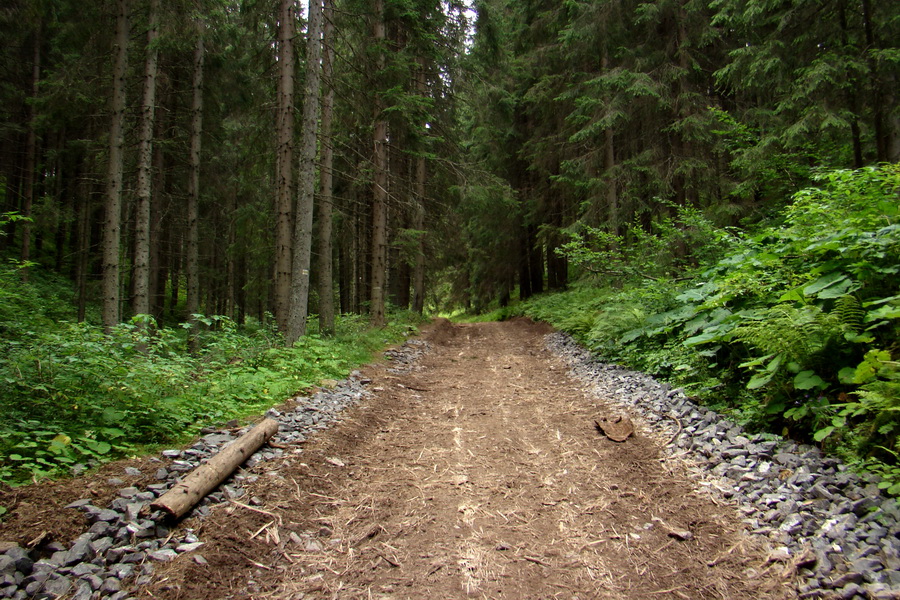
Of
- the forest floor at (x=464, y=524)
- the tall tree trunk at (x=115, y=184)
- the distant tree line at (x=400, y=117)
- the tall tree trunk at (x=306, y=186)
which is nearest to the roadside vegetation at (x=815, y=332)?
the forest floor at (x=464, y=524)

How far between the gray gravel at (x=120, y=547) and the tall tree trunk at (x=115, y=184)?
7237 mm

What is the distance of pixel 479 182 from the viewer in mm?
14711

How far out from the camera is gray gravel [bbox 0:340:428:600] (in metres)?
2.23

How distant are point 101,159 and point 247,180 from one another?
4948 millimetres

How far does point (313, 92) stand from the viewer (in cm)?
898

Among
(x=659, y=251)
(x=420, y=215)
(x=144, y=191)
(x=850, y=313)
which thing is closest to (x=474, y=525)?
(x=850, y=313)

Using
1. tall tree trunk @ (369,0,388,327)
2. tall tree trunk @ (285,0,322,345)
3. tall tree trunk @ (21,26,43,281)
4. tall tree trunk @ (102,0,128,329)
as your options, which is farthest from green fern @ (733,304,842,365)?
tall tree trunk @ (21,26,43,281)

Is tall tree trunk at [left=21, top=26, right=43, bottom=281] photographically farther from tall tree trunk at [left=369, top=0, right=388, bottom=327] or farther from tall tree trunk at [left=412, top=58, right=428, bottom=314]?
tall tree trunk at [left=412, top=58, right=428, bottom=314]

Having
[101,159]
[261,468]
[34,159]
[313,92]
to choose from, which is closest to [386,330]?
[313,92]

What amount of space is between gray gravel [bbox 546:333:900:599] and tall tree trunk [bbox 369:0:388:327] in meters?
9.43

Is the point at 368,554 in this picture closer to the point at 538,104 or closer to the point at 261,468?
the point at 261,468

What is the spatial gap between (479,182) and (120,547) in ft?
45.1

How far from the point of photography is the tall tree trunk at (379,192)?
39.3 feet

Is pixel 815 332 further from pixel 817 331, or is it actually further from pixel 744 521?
pixel 744 521
